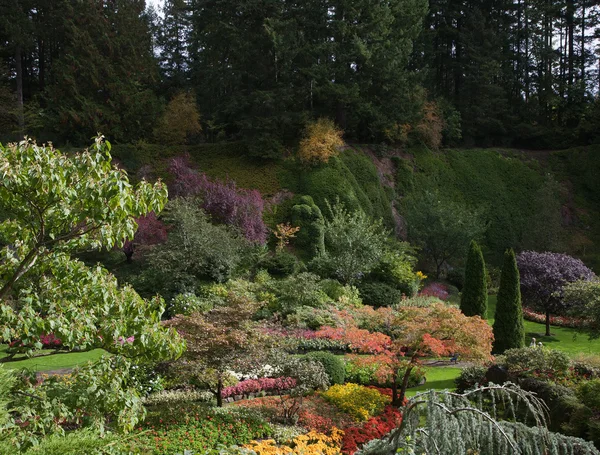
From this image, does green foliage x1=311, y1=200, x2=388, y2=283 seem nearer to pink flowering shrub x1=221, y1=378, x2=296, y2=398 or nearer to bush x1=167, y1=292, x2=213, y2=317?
bush x1=167, y1=292, x2=213, y2=317

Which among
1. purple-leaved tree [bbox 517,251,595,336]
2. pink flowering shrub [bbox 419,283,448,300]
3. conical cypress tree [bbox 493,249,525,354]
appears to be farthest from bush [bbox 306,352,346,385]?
pink flowering shrub [bbox 419,283,448,300]

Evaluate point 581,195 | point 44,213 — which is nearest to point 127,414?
point 44,213

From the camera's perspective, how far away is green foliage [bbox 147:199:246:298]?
18.3m

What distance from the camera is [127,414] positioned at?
5.11 metres

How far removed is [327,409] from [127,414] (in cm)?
652

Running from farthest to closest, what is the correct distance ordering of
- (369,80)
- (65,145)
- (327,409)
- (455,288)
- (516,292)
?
(369,80) < (65,145) < (455,288) < (516,292) < (327,409)

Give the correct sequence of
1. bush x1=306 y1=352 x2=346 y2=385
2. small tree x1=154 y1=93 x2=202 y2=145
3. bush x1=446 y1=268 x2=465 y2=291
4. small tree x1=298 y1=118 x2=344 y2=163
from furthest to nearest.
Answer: small tree x1=154 y1=93 x2=202 y2=145 → small tree x1=298 y1=118 x2=344 y2=163 → bush x1=446 y1=268 x2=465 y2=291 → bush x1=306 y1=352 x2=346 y2=385

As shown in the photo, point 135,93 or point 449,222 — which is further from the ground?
point 135,93

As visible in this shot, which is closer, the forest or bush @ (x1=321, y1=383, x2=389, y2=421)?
the forest

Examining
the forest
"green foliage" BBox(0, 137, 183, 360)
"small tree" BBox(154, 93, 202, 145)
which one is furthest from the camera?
"small tree" BBox(154, 93, 202, 145)

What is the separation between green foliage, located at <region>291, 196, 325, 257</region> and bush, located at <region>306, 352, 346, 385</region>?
11.0 metres

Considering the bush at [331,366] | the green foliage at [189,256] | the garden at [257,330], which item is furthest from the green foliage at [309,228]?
the bush at [331,366]

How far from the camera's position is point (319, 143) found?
2647 centimetres

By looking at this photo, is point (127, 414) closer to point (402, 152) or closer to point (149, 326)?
point (149, 326)
